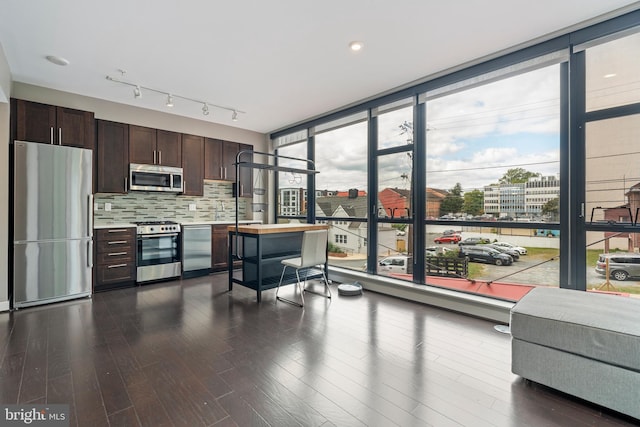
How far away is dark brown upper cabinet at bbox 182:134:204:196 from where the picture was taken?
5.07 m

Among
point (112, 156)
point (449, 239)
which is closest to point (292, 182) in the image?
point (112, 156)

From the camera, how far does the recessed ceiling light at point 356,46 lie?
2.83 metres

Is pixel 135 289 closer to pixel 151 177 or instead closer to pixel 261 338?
pixel 151 177

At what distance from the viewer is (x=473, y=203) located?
11.0 feet

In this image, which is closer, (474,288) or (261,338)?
(261,338)

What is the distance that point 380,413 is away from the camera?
167cm

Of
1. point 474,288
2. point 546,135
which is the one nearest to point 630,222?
point 546,135

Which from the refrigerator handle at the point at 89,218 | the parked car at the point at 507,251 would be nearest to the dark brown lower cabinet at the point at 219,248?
the refrigerator handle at the point at 89,218

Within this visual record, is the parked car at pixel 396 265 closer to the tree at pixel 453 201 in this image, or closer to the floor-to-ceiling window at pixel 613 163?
the tree at pixel 453 201

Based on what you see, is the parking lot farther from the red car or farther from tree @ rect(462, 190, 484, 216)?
tree @ rect(462, 190, 484, 216)

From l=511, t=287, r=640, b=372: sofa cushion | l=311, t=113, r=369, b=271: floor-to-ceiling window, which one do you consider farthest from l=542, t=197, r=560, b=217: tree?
l=311, t=113, r=369, b=271: floor-to-ceiling window

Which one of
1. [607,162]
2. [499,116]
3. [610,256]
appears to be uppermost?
[499,116]

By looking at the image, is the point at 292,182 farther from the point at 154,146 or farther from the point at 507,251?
the point at 507,251

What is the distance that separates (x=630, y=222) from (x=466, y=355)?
1.76 m
